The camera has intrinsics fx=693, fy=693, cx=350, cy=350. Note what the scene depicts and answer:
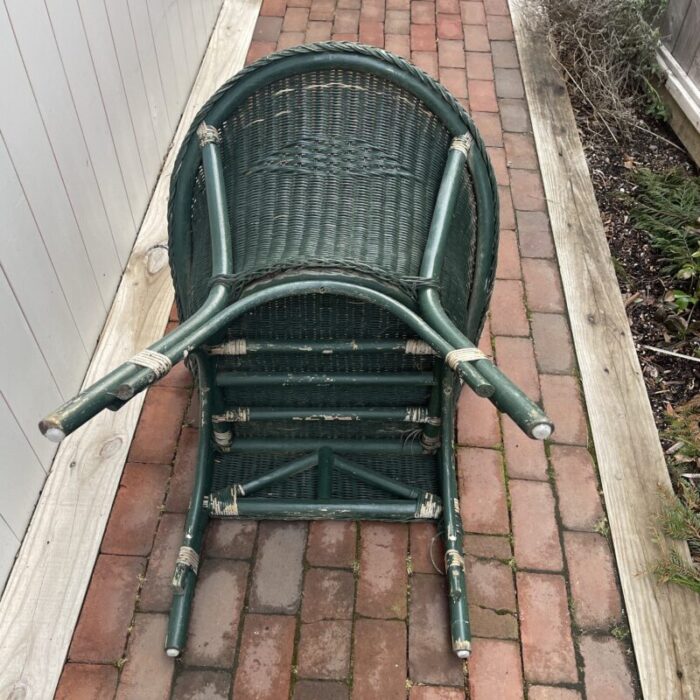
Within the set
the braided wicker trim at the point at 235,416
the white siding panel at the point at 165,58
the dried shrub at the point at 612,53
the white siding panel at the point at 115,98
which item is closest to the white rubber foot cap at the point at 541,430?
the braided wicker trim at the point at 235,416

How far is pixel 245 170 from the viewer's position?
159 cm

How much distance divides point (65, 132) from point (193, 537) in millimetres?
1201

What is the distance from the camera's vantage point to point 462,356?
4.03 feet

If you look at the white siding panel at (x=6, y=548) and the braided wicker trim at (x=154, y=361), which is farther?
the white siding panel at (x=6, y=548)

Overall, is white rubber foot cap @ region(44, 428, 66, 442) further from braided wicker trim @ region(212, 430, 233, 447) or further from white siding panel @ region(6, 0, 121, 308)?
white siding panel @ region(6, 0, 121, 308)

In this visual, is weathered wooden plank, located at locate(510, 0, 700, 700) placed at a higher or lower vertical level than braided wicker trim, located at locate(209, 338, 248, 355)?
lower

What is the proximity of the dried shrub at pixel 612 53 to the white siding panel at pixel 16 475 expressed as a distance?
2704 millimetres

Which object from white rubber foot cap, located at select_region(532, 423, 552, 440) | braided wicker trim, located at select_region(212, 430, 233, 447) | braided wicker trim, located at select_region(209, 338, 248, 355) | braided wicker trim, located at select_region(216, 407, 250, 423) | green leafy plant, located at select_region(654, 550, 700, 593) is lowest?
green leafy plant, located at select_region(654, 550, 700, 593)

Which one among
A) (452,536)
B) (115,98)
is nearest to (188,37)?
(115,98)

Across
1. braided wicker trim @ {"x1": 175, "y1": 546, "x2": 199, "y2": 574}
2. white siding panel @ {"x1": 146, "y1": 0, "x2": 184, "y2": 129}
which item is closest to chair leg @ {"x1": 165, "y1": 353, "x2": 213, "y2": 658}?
braided wicker trim @ {"x1": 175, "y1": 546, "x2": 199, "y2": 574}

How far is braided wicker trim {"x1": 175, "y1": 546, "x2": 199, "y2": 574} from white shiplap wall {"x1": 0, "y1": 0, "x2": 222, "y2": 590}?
0.46 meters

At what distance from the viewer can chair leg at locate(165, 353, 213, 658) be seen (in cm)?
167

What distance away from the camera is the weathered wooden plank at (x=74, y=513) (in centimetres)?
169

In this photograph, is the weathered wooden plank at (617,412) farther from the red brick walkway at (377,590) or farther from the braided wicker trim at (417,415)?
the braided wicker trim at (417,415)
